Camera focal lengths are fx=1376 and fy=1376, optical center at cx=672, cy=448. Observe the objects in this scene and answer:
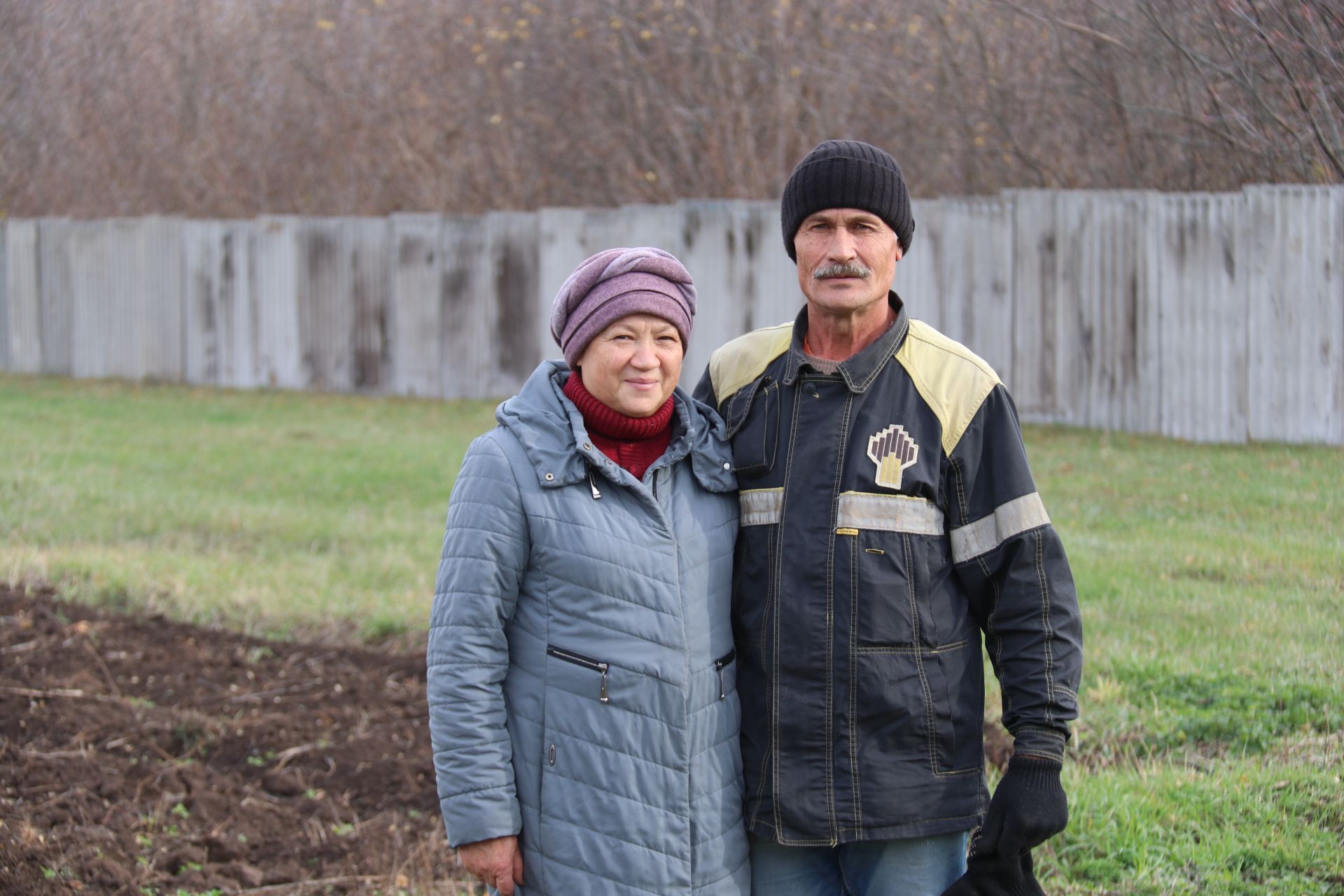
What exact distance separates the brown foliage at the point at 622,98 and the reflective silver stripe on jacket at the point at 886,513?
9.12 ft

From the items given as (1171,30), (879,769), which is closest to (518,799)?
(879,769)

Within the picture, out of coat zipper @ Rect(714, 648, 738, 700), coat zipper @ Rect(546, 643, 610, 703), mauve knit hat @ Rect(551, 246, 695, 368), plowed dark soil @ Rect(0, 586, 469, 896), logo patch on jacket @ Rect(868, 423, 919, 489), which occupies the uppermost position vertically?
mauve knit hat @ Rect(551, 246, 695, 368)

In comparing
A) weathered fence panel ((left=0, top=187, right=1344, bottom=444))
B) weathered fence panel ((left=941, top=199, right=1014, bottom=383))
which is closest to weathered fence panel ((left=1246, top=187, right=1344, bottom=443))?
weathered fence panel ((left=0, top=187, right=1344, bottom=444))

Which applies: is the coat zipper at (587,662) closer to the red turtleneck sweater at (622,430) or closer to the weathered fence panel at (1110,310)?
the red turtleneck sweater at (622,430)

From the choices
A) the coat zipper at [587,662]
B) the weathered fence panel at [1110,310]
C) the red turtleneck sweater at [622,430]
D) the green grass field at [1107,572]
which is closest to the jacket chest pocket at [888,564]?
the red turtleneck sweater at [622,430]

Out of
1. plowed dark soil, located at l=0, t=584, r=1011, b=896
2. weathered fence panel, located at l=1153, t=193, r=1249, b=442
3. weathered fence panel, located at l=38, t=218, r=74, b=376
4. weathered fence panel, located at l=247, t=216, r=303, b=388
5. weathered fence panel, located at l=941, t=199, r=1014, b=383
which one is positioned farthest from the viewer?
weathered fence panel, located at l=38, t=218, r=74, b=376

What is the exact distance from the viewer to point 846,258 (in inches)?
116

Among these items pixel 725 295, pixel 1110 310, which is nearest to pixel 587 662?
pixel 1110 310

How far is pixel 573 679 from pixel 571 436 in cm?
49

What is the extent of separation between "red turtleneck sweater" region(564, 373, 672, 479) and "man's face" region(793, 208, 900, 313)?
1.37ft

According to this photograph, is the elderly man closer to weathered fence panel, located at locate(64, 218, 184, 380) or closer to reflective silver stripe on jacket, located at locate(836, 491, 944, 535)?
reflective silver stripe on jacket, located at locate(836, 491, 944, 535)

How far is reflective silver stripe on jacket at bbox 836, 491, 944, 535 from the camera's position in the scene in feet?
9.28

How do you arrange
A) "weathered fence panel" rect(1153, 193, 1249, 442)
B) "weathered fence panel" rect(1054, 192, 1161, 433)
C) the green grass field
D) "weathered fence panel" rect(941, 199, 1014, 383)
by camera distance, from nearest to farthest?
1. the green grass field
2. "weathered fence panel" rect(1153, 193, 1249, 442)
3. "weathered fence panel" rect(1054, 192, 1161, 433)
4. "weathered fence panel" rect(941, 199, 1014, 383)

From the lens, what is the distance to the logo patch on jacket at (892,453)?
9.27 feet
